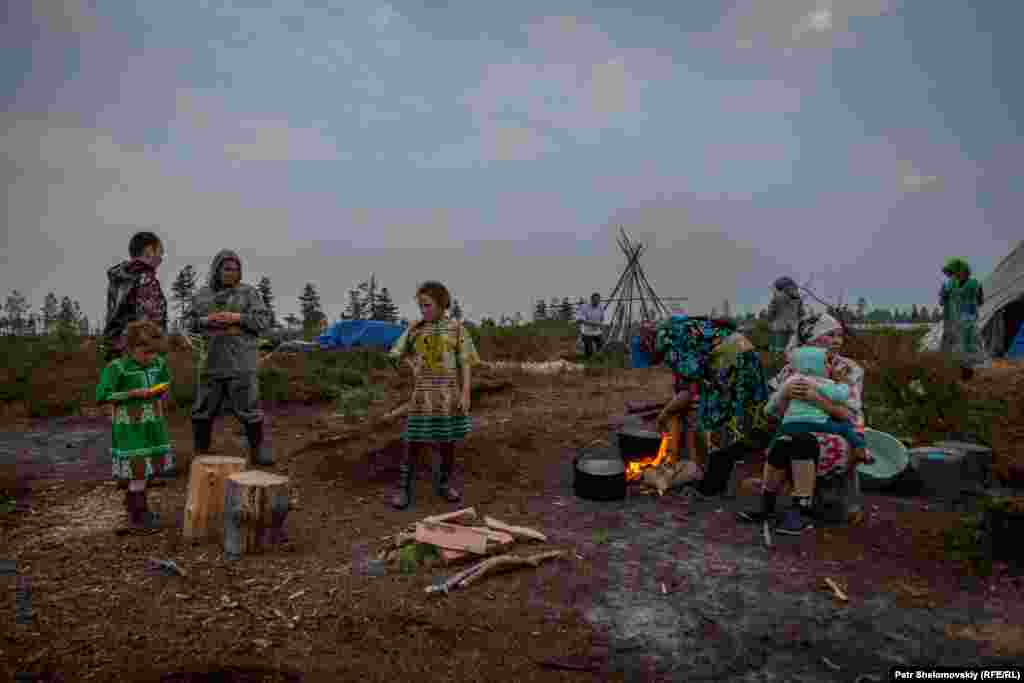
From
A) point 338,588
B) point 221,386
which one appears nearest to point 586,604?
point 338,588

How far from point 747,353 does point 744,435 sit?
695 millimetres

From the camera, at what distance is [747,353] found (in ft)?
17.5

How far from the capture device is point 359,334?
17.6m

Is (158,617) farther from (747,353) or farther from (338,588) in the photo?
(747,353)

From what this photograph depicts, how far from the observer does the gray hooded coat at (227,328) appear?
562 cm

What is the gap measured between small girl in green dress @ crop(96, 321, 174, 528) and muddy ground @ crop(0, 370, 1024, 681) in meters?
0.34

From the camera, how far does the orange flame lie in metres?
5.68

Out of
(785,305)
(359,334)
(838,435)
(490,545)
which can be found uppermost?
(785,305)

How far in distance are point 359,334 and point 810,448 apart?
48.0 ft

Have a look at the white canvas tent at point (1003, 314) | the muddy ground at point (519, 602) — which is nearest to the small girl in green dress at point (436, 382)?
the muddy ground at point (519, 602)

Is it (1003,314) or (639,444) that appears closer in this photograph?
(639,444)

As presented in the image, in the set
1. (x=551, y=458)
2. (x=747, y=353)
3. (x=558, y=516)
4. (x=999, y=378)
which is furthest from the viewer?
(x=999, y=378)

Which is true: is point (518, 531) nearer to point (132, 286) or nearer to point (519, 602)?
point (519, 602)

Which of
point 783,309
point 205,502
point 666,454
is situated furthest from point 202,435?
point 783,309
